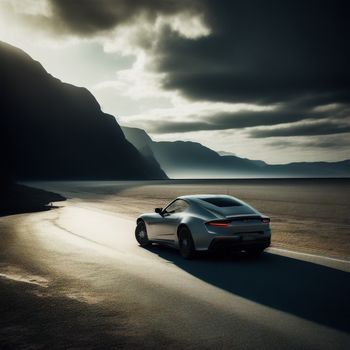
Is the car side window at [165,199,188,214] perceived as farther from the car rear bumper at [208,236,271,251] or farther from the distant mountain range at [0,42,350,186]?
the distant mountain range at [0,42,350,186]

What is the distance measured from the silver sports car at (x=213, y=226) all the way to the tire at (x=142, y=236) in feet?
3.12

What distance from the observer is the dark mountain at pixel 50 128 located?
5423 inches

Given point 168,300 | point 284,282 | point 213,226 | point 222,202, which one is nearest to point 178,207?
point 222,202

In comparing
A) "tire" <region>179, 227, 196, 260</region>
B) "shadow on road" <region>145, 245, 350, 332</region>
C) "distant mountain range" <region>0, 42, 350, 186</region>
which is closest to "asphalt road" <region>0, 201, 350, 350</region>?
"shadow on road" <region>145, 245, 350, 332</region>

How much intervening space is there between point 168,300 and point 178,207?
15.1 feet

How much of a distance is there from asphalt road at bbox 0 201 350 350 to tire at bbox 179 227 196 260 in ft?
0.65

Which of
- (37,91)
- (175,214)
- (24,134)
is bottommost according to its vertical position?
(175,214)

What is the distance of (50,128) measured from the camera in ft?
477

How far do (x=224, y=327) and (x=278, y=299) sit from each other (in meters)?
1.53

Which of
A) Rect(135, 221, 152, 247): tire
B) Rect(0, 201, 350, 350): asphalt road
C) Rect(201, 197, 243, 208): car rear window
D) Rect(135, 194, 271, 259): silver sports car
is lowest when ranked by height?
Rect(0, 201, 350, 350): asphalt road

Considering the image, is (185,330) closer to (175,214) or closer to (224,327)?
(224,327)

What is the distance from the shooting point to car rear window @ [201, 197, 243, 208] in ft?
34.2

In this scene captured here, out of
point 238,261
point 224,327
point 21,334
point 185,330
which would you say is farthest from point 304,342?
point 238,261

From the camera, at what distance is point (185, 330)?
5.29m
